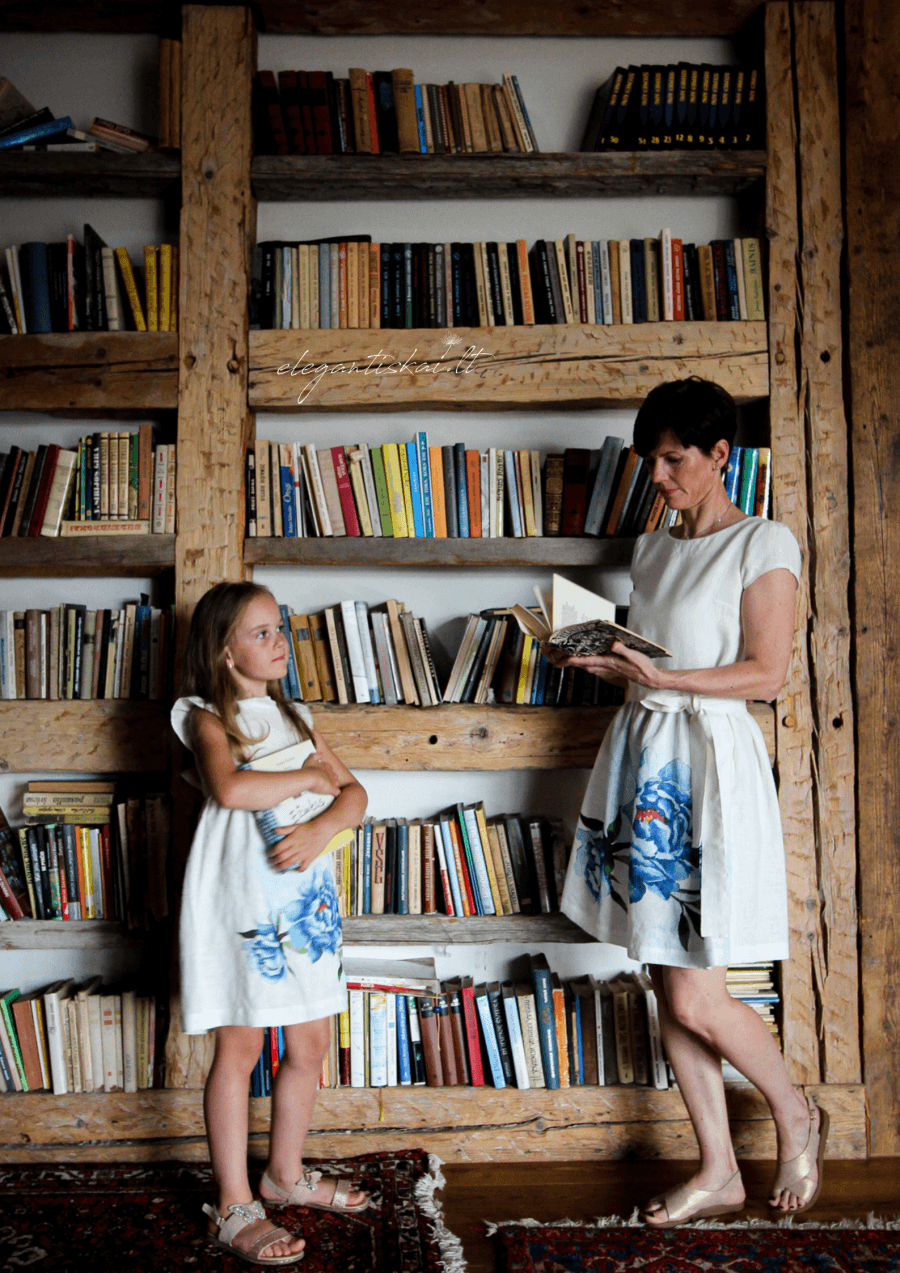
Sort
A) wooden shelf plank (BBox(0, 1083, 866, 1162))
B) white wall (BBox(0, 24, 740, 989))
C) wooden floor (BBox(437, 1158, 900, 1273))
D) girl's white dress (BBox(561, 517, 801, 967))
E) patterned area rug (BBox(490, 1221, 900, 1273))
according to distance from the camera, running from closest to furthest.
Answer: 1. patterned area rug (BBox(490, 1221, 900, 1273))
2. girl's white dress (BBox(561, 517, 801, 967))
3. wooden floor (BBox(437, 1158, 900, 1273))
4. wooden shelf plank (BBox(0, 1083, 866, 1162))
5. white wall (BBox(0, 24, 740, 989))

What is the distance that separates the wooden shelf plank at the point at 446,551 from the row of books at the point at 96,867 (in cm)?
71

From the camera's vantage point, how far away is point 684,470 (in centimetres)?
192

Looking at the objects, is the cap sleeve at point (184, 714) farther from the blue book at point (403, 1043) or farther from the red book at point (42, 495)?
the blue book at point (403, 1043)

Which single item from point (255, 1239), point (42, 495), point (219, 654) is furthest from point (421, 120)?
point (255, 1239)

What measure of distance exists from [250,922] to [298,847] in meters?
0.17

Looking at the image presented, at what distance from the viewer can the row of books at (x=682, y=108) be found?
90.7 inches

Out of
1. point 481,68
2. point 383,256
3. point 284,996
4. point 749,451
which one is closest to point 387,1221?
point 284,996

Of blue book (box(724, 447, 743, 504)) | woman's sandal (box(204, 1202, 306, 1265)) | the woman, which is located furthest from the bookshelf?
woman's sandal (box(204, 1202, 306, 1265))

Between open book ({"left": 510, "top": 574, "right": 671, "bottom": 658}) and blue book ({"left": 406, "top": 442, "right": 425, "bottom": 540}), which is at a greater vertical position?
blue book ({"left": 406, "top": 442, "right": 425, "bottom": 540})

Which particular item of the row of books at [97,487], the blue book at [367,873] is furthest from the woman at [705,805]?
the row of books at [97,487]

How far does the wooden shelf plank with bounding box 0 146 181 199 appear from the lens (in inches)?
90.6

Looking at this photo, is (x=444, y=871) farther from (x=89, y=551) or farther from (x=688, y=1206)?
(x=89, y=551)

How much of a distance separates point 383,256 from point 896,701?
1748 mm

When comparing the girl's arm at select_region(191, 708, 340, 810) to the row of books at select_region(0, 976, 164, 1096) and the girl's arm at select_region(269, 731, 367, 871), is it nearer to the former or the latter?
the girl's arm at select_region(269, 731, 367, 871)
